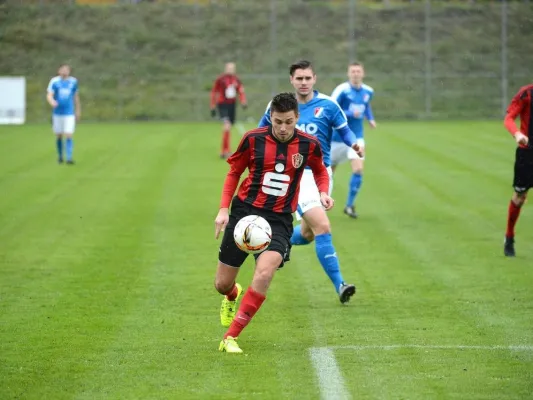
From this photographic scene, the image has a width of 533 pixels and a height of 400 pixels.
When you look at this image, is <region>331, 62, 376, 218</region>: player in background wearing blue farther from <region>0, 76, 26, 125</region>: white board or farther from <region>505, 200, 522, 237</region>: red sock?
<region>0, 76, 26, 125</region>: white board

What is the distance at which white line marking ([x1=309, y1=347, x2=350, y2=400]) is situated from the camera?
269 inches

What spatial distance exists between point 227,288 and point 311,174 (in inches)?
81.7

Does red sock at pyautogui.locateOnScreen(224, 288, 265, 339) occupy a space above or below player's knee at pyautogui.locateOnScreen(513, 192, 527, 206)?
below

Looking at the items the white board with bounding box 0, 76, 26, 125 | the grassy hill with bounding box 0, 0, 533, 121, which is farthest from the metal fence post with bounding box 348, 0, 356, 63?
the white board with bounding box 0, 76, 26, 125

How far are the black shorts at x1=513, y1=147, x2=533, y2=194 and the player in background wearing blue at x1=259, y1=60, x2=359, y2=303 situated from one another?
2680mm

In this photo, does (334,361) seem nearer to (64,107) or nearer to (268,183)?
(268,183)

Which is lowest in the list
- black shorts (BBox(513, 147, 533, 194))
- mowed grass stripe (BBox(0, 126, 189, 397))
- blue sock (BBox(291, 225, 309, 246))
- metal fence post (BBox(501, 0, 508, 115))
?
mowed grass stripe (BBox(0, 126, 189, 397))

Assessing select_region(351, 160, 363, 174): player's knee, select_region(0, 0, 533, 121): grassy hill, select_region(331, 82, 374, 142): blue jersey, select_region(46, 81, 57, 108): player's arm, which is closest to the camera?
select_region(331, 82, 374, 142): blue jersey

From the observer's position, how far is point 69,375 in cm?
734

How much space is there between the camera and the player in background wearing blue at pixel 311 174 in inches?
387

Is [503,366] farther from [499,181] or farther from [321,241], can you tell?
[499,181]

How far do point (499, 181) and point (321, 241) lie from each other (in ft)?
37.1

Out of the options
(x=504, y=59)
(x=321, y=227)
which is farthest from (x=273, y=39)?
(x=321, y=227)

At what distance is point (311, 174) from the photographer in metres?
10.3
